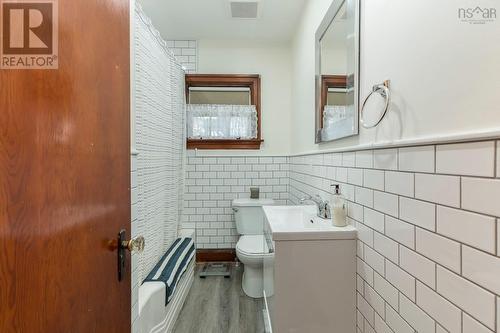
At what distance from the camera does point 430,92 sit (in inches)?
30.9

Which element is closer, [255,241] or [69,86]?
[69,86]

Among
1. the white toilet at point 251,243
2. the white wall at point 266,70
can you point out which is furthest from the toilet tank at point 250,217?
the white wall at point 266,70

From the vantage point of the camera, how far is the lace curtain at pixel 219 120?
3.05 metres

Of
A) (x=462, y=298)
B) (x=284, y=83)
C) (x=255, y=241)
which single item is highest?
(x=284, y=83)

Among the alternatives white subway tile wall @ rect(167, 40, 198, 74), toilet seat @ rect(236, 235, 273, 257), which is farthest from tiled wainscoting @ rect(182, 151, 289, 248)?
white subway tile wall @ rect(167, 40, 198, 74)

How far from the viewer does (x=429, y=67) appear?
0.79 meters

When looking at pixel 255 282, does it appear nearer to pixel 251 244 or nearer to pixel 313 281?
pixel 251 244

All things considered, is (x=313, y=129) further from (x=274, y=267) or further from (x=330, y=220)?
(x=274, y=267)

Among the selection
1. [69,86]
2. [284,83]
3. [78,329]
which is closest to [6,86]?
[69,86]

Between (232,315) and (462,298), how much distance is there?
182 cm

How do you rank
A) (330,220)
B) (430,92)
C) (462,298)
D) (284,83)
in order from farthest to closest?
(284,83)
(330,220)
(430,92)
(462,298)

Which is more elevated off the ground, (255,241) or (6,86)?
(6,86)

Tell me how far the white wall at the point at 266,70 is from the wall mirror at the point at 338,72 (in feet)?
3.78

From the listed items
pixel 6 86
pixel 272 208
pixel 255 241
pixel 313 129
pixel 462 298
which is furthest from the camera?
pixel 255 241
